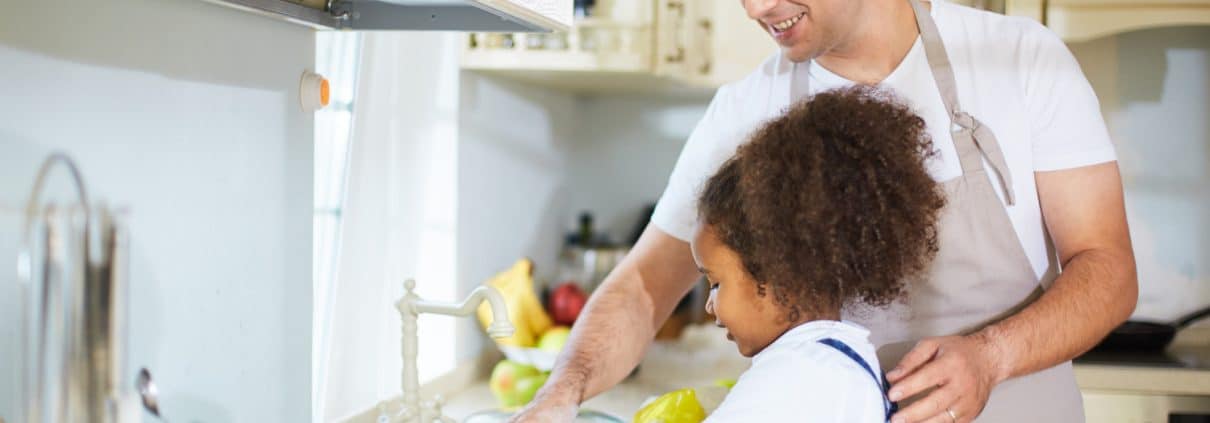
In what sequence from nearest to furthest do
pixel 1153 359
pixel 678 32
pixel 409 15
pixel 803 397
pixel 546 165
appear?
1. pixel 803 397
2. pixel 409 15
3. pixel 1153 359
4. pixel 678 32
5. pixel 546 165

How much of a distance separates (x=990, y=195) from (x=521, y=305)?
44.6 inches

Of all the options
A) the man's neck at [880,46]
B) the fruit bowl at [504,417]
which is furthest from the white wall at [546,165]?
the man's neck at [880,46]

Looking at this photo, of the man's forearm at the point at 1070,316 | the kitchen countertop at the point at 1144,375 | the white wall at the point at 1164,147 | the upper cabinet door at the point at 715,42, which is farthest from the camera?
the white wall at the point at 1164,147

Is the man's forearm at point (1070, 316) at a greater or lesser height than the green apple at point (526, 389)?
greater

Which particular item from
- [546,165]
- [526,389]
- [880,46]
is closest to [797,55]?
[880,46]

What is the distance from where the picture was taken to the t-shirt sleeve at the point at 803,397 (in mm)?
877

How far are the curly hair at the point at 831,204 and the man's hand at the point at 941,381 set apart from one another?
0.07 m

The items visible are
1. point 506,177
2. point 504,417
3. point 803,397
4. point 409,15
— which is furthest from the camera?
point 506,177

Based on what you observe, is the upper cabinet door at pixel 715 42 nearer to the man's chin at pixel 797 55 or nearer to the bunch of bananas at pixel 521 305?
the bunch of bananas at pixel 521 305

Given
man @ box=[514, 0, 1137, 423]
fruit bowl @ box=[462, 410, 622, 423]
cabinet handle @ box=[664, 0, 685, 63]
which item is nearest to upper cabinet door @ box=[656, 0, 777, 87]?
cabinet handle @ box=[664, 0, 685, 63]

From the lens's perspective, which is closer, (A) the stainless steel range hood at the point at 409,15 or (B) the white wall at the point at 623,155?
(A) the stainless steel range hood at the point at 409,15

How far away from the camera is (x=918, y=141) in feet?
3.31

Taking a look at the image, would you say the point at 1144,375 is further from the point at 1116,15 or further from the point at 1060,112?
the point at 1060,112

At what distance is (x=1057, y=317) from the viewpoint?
1.07 meters
